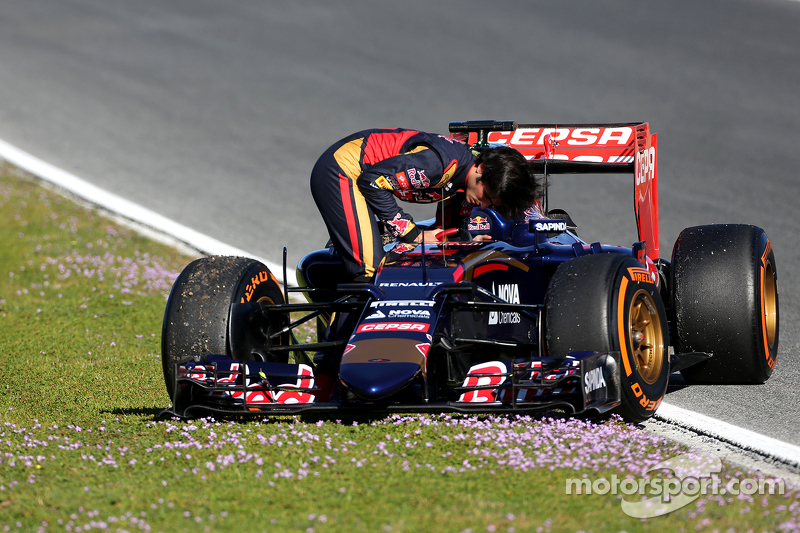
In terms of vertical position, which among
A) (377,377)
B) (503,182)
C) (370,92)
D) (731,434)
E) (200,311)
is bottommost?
(731,434)

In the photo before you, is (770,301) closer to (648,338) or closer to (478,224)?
(648,338)

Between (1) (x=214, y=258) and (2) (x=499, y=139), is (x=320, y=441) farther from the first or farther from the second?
(2) (x=499, y=139)

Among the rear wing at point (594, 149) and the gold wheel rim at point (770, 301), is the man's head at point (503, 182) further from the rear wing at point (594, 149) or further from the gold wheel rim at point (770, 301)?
the gold wheel rim at point (770, 301)

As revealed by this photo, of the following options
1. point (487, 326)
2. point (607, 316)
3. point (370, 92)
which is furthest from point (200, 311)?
point (370, 92)

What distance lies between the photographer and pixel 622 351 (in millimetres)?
4543

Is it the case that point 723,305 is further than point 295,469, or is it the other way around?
point 723,305

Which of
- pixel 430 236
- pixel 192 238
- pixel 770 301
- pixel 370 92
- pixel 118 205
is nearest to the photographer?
pixel 430 236

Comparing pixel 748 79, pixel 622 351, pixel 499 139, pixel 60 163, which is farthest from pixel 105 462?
pixel 748 79

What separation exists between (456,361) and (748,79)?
40.2 feet

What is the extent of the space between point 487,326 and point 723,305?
4.72 ft

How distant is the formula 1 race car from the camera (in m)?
4.43

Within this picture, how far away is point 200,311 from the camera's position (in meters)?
5.02

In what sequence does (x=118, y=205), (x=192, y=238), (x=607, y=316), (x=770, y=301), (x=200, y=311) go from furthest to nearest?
(x=118, y=205), (x=192, y=238), (x=770, y=301), (x=200, y=311), (x=607, y=316)

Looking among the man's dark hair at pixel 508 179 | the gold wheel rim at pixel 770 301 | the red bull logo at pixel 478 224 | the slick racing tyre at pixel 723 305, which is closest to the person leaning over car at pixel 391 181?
the man's dark hair at pixel 508 179
